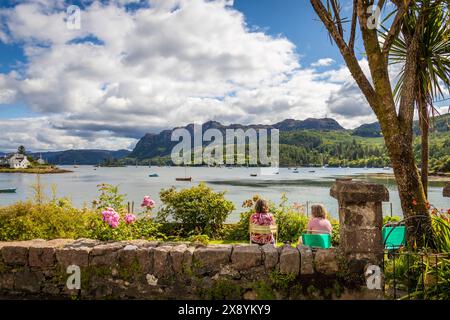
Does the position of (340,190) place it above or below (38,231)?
above

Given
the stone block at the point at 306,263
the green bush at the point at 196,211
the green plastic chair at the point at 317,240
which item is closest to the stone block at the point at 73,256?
Answer: the stone block at the point at 306,263

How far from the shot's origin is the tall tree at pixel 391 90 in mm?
5137

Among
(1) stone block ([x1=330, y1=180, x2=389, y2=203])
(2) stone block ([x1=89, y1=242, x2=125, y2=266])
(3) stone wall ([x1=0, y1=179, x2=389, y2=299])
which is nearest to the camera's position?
(1) stone block ([x1=330, y1=180, x2=389, y2=203])

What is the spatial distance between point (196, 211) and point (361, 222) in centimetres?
606

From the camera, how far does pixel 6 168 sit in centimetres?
14688

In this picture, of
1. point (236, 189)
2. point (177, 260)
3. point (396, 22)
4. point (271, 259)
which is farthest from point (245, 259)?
point (236, 189)

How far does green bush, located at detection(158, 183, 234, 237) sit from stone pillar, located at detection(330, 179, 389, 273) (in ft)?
19.0

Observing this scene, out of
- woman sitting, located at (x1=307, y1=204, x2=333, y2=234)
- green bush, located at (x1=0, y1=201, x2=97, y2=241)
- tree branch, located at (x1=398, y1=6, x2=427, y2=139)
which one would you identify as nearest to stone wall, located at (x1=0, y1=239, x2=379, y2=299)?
green bush, located at (x1=0, y1=201, x2=97, y2=241)

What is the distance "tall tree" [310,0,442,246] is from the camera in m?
5.14

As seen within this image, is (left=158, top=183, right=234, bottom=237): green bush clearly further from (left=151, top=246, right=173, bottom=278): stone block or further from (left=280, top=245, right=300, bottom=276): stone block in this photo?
(left=280, top=245, right=300, bottom=276): stone block

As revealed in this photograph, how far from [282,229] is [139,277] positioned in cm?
552

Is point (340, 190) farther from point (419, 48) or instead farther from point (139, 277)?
point (419, 48)
